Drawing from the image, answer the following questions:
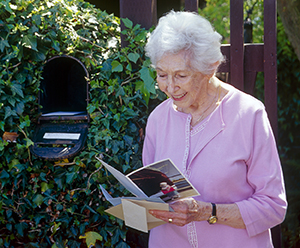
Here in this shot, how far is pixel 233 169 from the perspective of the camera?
1715 mm

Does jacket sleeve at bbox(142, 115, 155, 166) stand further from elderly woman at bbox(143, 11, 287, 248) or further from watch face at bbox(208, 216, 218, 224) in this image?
watch face at bbox(208, 216, 218, 224)

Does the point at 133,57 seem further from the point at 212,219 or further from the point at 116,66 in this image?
the point at 212,219

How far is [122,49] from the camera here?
2.77 m

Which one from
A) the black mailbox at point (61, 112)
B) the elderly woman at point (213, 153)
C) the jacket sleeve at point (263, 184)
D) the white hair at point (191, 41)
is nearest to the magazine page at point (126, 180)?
the elderly woman at point (213, 153)

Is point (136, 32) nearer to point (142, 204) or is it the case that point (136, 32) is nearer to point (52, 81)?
point (52, 81)

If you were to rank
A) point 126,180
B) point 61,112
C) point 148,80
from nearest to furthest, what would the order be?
point 126,180 → point 148,80 → point 61,112

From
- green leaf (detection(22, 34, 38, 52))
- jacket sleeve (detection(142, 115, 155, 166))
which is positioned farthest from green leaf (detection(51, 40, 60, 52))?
jacket sleeve (detection(142, 115, 155, 166))

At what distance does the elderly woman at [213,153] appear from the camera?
1.69 metres

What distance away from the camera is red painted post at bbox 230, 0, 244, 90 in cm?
281

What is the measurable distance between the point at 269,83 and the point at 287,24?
62.2 inches

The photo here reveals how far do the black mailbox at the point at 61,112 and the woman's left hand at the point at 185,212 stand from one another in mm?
1234

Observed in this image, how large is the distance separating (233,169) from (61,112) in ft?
5.77

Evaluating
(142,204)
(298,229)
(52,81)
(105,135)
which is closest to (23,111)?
(52,81)

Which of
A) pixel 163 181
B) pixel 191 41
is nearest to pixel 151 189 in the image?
A: pixel 163 181
